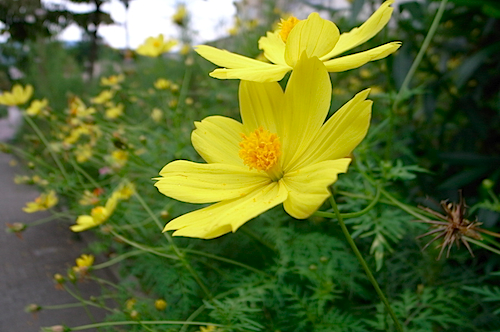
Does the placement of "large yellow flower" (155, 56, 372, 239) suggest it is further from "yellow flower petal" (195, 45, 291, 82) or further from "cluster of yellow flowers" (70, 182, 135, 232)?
"cluster of yellow flowers" (70, 182, 135, 232)

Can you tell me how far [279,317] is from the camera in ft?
2.25

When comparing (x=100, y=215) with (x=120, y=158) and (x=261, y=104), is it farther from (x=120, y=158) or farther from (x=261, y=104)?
(x=261, y=104)

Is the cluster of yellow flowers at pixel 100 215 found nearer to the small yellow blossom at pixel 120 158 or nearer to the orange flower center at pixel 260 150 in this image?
the small yellow blossom at pixel 120 158

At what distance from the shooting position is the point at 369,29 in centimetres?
43

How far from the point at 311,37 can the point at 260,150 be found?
0.13 metres

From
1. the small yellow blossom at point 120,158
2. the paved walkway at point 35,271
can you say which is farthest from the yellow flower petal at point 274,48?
the paved walkway at point 35,271

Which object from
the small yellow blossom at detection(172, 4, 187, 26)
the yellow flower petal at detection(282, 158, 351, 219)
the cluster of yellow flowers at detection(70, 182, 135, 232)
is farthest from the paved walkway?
the small yellow blossom at detection(172, 4, 187, 26)

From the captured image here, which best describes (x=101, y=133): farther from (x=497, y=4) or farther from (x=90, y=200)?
(x=497, y=4)

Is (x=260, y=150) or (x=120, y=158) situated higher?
(x=260, y=150)

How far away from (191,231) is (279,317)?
42 centimetres

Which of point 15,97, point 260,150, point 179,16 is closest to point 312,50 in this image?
point 260,150

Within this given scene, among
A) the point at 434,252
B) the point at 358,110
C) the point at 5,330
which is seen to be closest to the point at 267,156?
the point at 358,110

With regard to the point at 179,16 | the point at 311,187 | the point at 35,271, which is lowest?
the point at 35,271

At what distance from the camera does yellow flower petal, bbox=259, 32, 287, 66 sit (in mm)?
487
